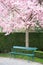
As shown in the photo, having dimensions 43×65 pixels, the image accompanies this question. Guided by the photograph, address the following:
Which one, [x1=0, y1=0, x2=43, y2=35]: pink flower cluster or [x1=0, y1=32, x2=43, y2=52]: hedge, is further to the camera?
[x1=0, y1=32, x2=43, y2=52]: hedge

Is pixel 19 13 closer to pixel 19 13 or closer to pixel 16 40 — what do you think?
pixel 19 13

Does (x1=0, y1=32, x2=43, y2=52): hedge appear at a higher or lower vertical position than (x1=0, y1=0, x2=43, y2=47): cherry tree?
lower

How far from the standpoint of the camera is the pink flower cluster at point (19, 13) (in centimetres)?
1482

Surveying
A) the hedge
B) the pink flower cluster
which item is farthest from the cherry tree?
the hedge

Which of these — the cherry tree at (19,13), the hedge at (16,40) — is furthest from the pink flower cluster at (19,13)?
the hedge at (16,40)

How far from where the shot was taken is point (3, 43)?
67.5 ft

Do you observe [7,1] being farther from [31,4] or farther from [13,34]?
[13,34]

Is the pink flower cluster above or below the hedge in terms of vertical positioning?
above

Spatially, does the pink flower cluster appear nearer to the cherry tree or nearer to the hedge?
the cherry tree

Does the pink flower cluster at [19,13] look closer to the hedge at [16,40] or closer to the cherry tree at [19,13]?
the cherry tree at [19,13]

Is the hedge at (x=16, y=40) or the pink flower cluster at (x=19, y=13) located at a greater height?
the pink flower cluster at (x=19, y=13)

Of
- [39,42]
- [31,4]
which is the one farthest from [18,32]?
[31,4]

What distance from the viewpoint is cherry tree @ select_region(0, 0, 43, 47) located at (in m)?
14.8

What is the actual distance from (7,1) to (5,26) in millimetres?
3286
